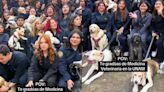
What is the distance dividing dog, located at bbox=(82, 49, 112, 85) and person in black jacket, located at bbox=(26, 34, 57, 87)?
1.48 feet

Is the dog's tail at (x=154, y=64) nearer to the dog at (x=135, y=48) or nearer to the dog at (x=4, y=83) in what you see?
the dog at (x=135, y=48)

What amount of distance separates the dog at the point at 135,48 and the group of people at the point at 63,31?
9 centimetres

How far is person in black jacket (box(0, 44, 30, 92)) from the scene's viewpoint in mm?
4504

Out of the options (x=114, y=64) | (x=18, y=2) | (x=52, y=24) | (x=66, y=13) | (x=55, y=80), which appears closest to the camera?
(x=114, y=64)

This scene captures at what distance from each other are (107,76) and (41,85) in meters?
0.86

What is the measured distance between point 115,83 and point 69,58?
0.64 metres

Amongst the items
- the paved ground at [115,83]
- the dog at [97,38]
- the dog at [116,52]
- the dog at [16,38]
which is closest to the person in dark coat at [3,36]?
the dog at [16,38]

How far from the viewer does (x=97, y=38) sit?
5.66 m

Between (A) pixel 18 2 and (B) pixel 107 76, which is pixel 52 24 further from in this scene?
(A) pixel 18 2

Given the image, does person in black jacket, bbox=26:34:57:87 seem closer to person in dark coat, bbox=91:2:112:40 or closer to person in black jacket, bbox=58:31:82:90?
person in black jacket, bbox=58:31:82:90

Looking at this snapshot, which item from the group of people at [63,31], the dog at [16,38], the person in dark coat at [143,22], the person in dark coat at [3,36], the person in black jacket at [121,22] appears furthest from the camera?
the person in dark coat at [3,36]

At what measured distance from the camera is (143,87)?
4.59 metres

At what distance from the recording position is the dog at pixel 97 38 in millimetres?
5613

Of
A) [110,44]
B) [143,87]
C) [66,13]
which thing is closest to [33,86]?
A: [143,87]
